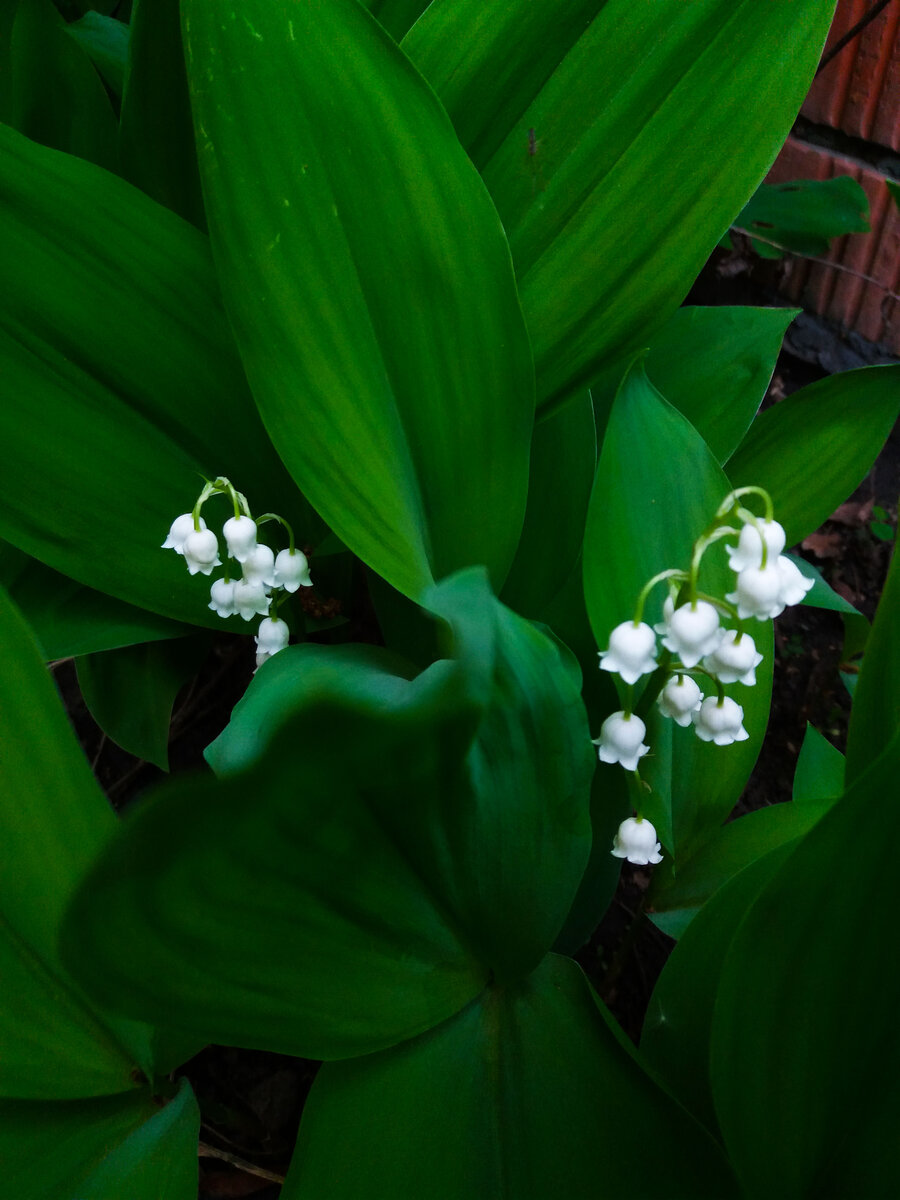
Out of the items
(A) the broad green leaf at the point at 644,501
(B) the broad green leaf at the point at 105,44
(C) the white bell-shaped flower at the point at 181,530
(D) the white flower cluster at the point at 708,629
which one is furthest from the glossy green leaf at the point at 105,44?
(D) the white flower cluster at the point at 708,629

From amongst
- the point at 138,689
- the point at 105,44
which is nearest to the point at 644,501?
the point at 138,689

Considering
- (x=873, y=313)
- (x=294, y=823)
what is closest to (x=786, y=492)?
(x=294, y=823)

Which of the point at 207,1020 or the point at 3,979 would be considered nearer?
the point at 207,1020

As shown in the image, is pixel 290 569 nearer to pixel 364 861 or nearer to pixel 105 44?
pixel 364 861

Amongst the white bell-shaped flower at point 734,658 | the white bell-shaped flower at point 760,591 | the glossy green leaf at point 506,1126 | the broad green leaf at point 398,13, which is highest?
the broad green leaf at point 398,13

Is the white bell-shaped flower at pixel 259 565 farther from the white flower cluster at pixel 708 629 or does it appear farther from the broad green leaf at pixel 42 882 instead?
the white flower cluster at pixel 708 629

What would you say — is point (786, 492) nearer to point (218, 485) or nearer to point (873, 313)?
point (218, 485)

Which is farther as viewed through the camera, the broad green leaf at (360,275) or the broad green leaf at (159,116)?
the broad green leaf at (159,116)
